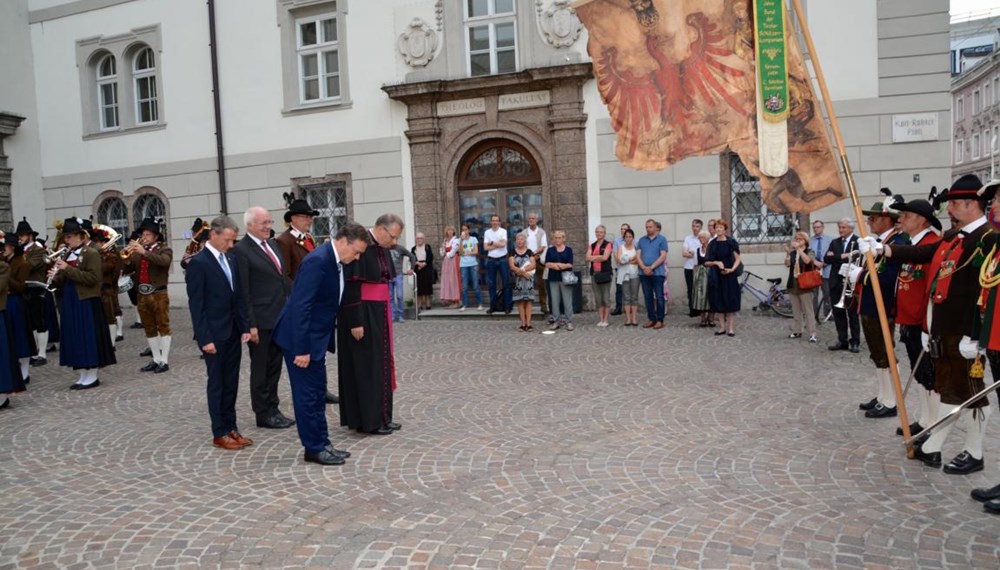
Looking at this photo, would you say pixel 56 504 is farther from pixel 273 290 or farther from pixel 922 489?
pixel 922 489

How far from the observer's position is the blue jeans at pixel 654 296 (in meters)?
12.6

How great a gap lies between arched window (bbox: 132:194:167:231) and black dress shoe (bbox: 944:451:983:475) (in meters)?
18.8

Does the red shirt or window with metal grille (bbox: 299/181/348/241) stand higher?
window with metal grille (bbox: 299/181/348/241)

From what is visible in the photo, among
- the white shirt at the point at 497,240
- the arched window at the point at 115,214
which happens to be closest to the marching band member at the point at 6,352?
the white shirt at the point at 497,240

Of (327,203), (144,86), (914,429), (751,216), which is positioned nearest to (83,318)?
(914,429)

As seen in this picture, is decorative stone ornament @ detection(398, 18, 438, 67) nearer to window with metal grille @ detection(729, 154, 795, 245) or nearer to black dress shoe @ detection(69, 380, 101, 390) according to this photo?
window with metal grille @ detection(729, 154, 795, 245)

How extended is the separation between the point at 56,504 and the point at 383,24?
13734mm

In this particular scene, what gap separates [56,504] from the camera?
4.78 meters

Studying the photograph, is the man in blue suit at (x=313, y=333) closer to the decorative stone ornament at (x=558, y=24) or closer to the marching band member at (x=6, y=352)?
the marching band member at (x=6, y=352)

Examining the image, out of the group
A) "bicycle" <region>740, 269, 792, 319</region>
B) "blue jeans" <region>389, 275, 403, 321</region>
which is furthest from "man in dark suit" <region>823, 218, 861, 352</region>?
"blue jeans" <region>389, 275, 403, 321</region>

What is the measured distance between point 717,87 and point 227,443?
4720 millimetres

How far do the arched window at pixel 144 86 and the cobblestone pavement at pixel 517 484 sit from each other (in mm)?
13141

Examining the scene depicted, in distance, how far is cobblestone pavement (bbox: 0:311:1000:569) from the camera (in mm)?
3900

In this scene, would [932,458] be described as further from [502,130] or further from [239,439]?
[502,130]
